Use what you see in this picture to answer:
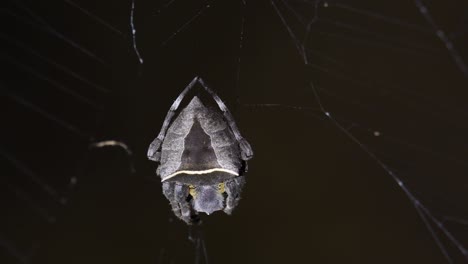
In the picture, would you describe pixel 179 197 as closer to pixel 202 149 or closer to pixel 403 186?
pixel 202 149

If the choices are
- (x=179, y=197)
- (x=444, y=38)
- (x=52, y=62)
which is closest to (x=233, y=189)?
(x=179, y=197)

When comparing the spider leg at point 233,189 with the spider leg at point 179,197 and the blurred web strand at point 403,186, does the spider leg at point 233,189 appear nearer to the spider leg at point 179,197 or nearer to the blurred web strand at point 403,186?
the spider leg at point 179,197

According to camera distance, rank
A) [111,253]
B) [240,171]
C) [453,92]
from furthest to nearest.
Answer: [111,253] < [453,92] < [240,171]

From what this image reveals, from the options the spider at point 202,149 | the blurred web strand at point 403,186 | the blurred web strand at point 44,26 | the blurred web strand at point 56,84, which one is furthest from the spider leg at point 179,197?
the blurred web strand at point 56,84

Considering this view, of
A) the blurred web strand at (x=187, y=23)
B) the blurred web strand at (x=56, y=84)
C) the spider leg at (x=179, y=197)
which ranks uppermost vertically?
the blurred web strand at (x=187, y=23)

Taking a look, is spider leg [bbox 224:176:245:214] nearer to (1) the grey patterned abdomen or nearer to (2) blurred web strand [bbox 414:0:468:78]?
(1) the grey patterned abdomen

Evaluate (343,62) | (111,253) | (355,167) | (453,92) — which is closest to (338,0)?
(343,62)

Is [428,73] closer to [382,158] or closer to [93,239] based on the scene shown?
[382,158]
